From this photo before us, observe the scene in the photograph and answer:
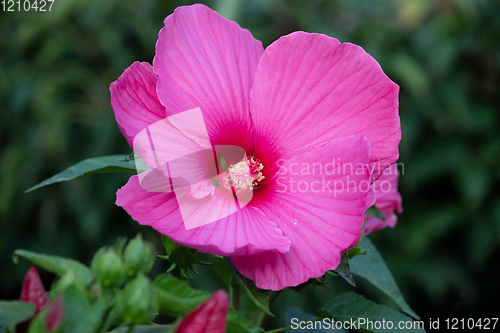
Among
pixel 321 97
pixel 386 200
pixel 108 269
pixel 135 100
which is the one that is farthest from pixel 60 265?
pixel 386 200

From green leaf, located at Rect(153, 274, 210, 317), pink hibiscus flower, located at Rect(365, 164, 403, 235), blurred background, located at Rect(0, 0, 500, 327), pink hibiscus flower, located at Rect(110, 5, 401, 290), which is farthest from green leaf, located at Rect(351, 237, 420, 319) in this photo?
blurred background, located at Rect(0, 0, 500, 327)

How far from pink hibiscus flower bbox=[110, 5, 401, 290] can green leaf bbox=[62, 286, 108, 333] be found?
0.09 m

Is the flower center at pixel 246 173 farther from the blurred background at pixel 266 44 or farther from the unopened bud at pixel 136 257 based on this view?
the blurred background at pixel 266 44

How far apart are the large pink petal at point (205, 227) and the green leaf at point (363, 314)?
0.51 ft

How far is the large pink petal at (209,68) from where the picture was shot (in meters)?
0.42

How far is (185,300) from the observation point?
1.04 ft

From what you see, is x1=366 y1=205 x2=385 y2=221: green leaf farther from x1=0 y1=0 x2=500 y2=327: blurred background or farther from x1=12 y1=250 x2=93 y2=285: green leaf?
x1=0 y1=0 x2=500 y2=327: blurred background

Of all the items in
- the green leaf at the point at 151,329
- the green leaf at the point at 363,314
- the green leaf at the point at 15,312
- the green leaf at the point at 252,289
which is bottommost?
the green leaf at the point at 363,314

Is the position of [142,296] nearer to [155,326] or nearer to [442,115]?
[155,326]

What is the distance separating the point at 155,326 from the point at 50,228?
6.05 ft

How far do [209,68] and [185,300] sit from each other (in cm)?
24

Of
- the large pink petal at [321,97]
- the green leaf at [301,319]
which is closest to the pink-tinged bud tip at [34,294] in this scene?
the large pink petal at [321,97]

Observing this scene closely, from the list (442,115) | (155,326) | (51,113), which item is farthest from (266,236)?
(442,115)

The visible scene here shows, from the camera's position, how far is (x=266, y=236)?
0.38 metres
